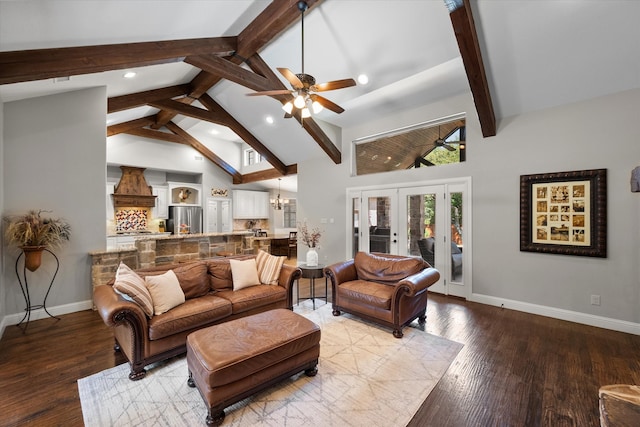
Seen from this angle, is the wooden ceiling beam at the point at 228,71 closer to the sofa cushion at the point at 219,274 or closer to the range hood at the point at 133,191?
the sofa cushion at the point at 219,274

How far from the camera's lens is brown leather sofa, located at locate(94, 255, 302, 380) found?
235cm

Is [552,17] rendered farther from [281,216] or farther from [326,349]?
[281,216]


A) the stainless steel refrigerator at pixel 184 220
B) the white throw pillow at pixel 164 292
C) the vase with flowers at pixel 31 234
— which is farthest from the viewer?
the stainless steel refrigerator at pixel 184 220

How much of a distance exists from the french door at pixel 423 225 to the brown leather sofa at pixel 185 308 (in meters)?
2.58

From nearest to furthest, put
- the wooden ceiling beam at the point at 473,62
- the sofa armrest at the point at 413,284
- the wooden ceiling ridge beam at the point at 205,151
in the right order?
the wooden ceiling beam at the point at 473,62
the sofa armrest at the point at 413,284
the wooden ceiling ridge beam at the point at 205,151

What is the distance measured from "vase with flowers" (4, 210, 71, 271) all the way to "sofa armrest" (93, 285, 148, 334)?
6.15 ft

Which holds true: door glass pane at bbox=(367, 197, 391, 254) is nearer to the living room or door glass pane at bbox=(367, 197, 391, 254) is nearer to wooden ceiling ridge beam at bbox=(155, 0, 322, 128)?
the living room

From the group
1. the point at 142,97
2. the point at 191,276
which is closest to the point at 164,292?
the point at 191,276

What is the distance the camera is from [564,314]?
3686 millimetres

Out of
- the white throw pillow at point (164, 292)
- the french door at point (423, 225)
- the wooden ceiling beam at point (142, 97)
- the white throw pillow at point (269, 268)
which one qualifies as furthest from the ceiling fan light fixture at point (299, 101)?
the wooden ceiling beam at point (142, 97)

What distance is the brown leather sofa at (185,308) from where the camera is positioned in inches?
92.4

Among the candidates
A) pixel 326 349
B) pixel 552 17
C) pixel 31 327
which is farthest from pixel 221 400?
pixel 552 17

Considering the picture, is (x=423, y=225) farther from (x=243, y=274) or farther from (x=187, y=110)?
(x=187, y=110)

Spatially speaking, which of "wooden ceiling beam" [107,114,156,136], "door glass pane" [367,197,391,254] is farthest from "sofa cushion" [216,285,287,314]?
"wooden ceiling beam" [107,114,156,136]
